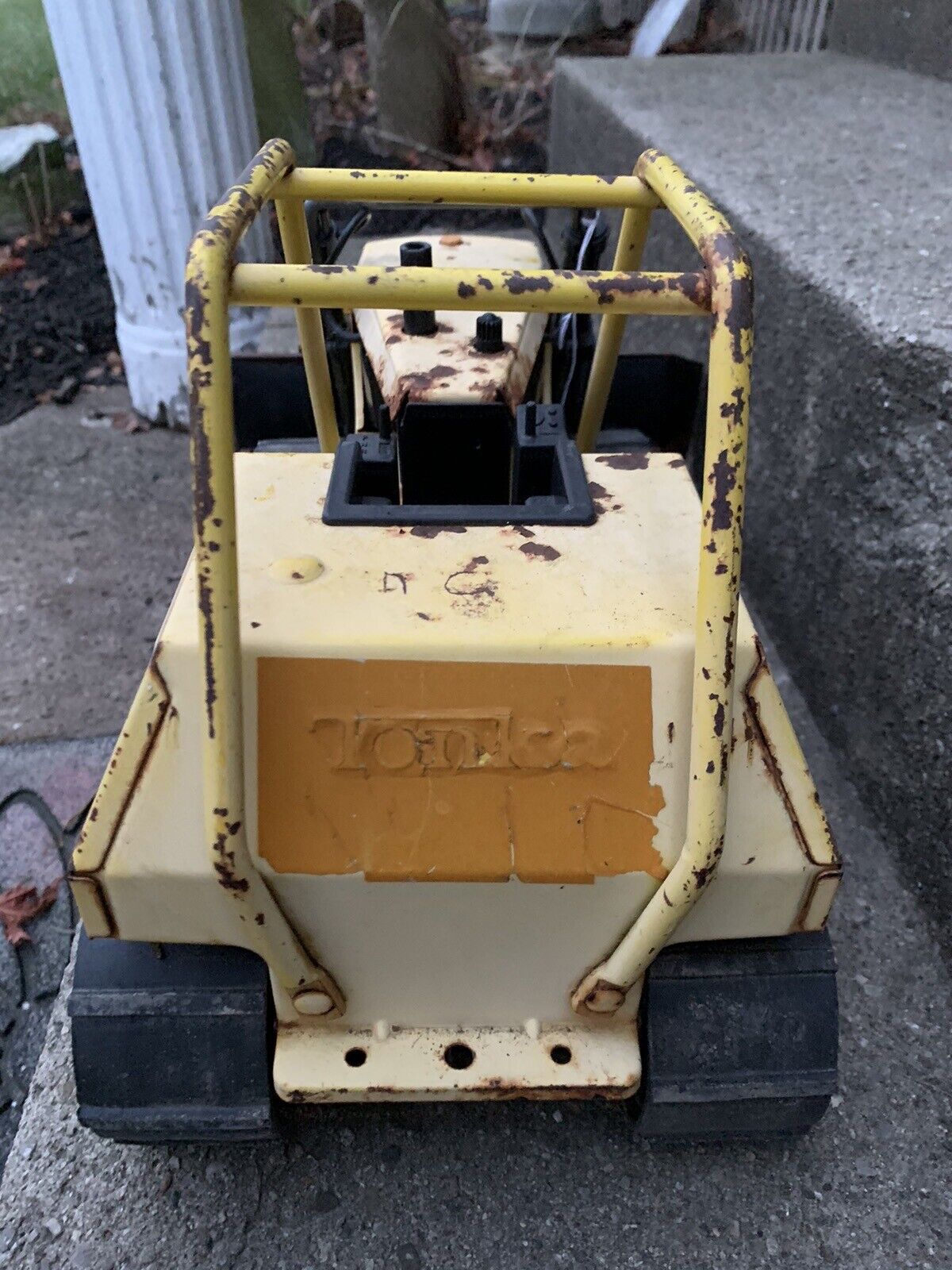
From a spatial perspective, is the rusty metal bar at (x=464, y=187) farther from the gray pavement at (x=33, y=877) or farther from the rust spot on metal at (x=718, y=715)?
the gray pavement at (x=33, y=877)

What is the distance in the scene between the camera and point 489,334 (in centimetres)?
164

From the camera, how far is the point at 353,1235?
1.41 meters

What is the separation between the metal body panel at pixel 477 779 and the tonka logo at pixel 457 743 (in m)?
0.03

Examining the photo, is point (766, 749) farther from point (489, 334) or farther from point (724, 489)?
point (489, 334)

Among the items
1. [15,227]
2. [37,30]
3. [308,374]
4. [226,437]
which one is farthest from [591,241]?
[37,30]

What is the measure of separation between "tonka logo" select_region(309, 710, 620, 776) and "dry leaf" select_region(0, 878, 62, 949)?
1154mm

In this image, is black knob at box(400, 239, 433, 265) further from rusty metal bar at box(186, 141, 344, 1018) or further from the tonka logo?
the tonka logo

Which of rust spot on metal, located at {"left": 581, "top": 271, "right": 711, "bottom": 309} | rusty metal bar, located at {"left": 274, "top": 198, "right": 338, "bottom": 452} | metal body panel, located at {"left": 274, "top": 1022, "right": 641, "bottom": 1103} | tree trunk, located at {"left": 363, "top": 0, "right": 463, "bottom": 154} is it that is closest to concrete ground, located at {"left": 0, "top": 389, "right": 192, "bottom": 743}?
rusty metal bar, located at {"left": 274, "top": 198, "right": 338, "bottom": 452}

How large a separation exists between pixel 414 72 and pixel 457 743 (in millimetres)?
5509

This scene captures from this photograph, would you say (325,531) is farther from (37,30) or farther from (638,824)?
(37,30)

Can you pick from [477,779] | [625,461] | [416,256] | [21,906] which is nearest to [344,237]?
[416,256]

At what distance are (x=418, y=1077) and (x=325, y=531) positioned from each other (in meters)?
0.71

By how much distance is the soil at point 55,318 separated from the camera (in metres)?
3.91

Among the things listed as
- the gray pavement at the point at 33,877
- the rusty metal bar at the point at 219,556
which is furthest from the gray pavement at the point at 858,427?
the gray pavement at the point at 33,877
